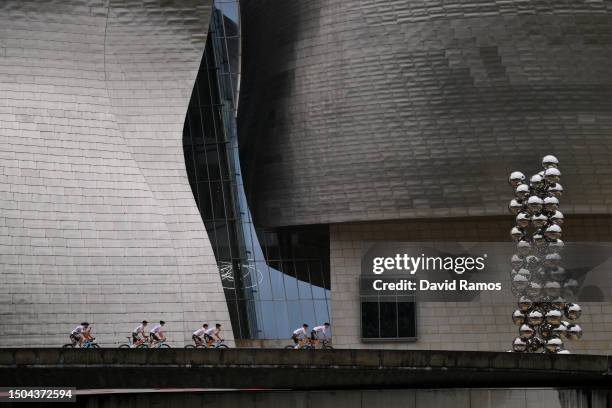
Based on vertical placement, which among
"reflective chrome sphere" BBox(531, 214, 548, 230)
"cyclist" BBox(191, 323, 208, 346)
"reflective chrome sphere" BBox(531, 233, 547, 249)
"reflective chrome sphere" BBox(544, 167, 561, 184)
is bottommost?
"cyclist" BBox(191, 323, 208, 346)

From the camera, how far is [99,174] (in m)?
30.2

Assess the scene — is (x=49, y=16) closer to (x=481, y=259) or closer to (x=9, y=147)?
(x=9, y=147)

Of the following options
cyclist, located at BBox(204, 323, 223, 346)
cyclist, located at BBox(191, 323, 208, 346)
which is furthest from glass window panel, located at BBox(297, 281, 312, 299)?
cyclist, located at BBox(191, 323, 208, 346)

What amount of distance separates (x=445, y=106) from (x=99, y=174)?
8.67m

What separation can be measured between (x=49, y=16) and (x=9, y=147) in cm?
349

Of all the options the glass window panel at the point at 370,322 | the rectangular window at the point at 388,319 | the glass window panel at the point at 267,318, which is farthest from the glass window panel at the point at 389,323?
the glass window panel at the point at 267,318

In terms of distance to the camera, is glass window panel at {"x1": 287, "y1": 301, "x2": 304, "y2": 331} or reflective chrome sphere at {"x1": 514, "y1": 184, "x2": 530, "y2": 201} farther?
glass window panel at {"x1": 287, "y1": 301, "x2": 304, "y2": 331}

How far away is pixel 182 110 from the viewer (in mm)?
31297

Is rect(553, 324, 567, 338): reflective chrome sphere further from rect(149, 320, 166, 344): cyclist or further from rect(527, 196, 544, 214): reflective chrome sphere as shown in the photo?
rect(149, 320, 166, 344): cyclist

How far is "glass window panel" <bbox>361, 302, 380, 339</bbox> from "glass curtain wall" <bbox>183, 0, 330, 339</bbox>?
1087 mm

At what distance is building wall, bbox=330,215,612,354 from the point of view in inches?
1257

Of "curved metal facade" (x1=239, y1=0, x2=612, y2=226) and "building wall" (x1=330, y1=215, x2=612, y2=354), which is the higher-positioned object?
"curved metal facade" (x1=239, y1=0, x2=612, y2=226)

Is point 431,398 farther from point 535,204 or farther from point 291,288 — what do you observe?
point 291,288

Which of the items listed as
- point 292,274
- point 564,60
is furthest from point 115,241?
point 564,60
